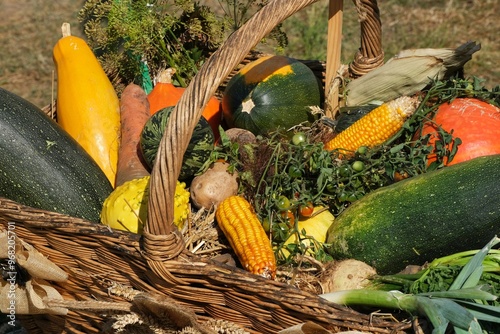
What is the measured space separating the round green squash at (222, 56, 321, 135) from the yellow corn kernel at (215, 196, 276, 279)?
58 centimetres

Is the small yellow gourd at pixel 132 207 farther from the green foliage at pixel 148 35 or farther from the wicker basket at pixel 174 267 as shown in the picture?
the green foliage at pixel 148 35

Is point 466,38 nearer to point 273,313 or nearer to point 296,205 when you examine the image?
point 296,205

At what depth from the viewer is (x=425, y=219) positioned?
234 centimetres

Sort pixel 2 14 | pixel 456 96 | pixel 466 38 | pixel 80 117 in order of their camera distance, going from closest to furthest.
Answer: pixel 456 96 → pixel 80 117 → pixel 466 38 → pixel 2 14

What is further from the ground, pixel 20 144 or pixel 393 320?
pixel 20 144

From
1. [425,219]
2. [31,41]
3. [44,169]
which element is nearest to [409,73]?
[425,219]

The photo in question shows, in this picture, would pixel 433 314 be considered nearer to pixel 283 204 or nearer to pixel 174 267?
pixel 174 267

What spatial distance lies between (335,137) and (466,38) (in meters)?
3.89

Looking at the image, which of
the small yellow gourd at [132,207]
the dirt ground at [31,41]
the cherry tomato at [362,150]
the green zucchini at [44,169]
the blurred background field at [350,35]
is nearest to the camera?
the small yellow gourd at [132,207]

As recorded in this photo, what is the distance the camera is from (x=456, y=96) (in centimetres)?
282

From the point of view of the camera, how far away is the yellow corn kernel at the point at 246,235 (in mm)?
2367

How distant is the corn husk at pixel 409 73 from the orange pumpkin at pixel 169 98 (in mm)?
750

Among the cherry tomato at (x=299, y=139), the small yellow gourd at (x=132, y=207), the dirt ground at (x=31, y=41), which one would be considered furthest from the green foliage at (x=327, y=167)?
the dirt ground at (x=31, y=41)

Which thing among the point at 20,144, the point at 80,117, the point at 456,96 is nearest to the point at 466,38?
the point at 456,96
